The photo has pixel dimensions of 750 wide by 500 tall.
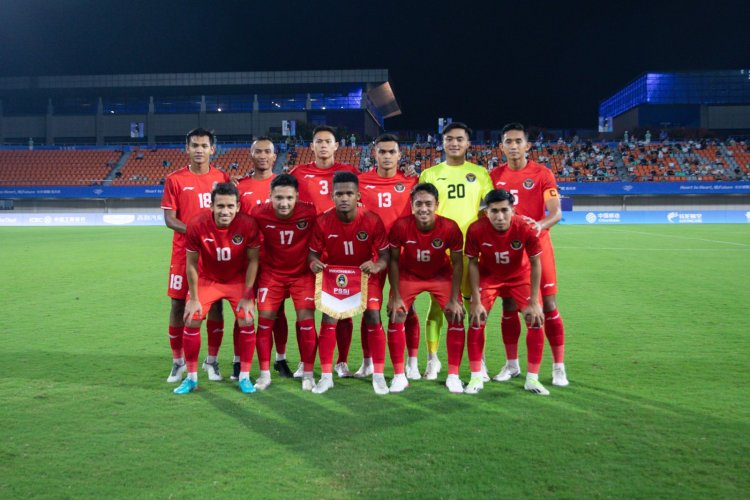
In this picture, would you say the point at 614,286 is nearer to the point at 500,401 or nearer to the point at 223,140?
the point at 500,401

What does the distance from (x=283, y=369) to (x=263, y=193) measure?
5.04 ft

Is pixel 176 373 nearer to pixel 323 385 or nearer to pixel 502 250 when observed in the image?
pixel 323 385

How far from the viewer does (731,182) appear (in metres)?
34.5

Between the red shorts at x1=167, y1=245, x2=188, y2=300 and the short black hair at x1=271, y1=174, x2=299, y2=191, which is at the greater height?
the short black hair at x1=271, y1=174, x2=299, y2=191

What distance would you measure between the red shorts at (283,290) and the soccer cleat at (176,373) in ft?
2.75

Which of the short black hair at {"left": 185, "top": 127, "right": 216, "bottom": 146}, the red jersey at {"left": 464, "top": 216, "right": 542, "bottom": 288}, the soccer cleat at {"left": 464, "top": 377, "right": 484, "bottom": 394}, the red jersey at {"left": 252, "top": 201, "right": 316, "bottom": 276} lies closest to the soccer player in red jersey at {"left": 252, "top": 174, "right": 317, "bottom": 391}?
the red jersey at {"left": 252, "top": 201, "right": 316, "bottom": 276}

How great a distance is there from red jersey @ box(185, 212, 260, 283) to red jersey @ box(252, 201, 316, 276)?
134 millimetres

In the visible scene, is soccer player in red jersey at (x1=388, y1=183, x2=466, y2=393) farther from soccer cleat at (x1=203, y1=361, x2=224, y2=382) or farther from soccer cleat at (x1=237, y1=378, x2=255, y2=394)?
soccer cleat at (x1=203, y1=361, x2=224, y2=382)

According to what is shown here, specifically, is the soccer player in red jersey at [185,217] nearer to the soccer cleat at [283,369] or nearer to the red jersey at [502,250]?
the soccer cleat at [283,369]

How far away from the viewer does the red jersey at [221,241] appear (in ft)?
15.5

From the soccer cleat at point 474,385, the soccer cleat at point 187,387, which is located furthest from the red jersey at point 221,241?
the soccer cleat at point 474,385

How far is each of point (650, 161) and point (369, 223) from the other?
3921 cm

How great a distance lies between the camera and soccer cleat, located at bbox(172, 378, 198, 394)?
454cm

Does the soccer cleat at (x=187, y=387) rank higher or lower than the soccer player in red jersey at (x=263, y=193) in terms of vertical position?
lower
